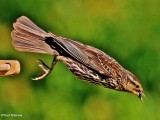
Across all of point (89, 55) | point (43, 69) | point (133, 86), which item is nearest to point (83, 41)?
point (89, 55)

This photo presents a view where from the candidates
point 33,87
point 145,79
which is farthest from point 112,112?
point 33,87

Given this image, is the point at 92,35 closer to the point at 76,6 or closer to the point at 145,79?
the point at 76,6

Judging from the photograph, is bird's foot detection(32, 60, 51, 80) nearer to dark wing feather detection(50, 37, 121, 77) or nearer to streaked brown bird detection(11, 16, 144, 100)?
streaked brown bird detection(11, 16, 144, 100)

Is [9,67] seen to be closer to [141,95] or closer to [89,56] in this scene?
[89,56]

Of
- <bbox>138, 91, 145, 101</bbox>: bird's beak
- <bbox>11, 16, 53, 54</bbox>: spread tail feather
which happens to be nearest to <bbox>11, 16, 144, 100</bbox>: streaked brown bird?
<bbox>11, 16, 53, 54</bbox>: spread tail feather

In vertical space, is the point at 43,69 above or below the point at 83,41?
below
